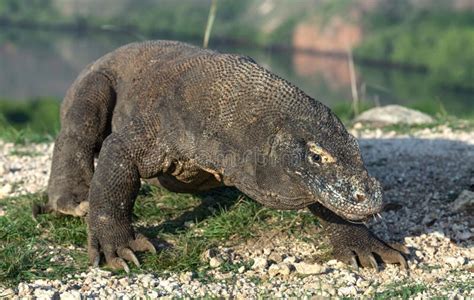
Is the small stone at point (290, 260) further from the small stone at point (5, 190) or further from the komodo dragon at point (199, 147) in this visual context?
the small stone at point (5, 190)

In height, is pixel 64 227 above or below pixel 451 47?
above

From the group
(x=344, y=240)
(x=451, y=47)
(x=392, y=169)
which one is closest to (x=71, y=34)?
(x=451, y=47)

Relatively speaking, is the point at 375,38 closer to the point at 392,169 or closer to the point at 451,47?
the point at 451,47

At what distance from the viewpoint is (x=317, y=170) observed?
4684mm

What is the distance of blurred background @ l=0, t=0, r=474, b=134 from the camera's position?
27.1 metres

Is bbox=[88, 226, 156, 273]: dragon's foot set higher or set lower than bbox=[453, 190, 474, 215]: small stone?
lower

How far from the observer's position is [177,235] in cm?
609

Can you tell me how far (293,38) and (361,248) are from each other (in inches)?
1192

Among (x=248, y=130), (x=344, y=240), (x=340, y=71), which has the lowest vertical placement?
(x=340, y=71)

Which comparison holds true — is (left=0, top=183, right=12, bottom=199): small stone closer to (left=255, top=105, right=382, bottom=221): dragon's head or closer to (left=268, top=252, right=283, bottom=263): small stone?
(left=268, top=252, right=283, bottom=263): small stone

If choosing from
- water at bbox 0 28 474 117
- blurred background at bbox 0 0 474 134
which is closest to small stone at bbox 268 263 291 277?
blurred background at bbox 0 0 474 134

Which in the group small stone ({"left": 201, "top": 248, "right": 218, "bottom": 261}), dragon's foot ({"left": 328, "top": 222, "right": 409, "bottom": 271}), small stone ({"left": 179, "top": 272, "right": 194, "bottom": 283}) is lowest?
small stone ({"left": 201, "top": 248, "right": 218, "bottom": 261})

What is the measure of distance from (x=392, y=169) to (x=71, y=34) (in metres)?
28.5

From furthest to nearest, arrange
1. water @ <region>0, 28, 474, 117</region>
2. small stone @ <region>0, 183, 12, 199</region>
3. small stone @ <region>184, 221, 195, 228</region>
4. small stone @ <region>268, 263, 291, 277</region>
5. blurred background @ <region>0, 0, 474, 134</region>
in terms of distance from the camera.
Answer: blurred background @ <region>0, 0, 474, 134</region>, water @ <region>0, 28, 474, 117</region>, small stone @ <region>0, 183, 12, 199</region>, small stone @ <region>184, 221, 195, 228</region>, small stone @ <region>268, 263, 291, 277</region>
